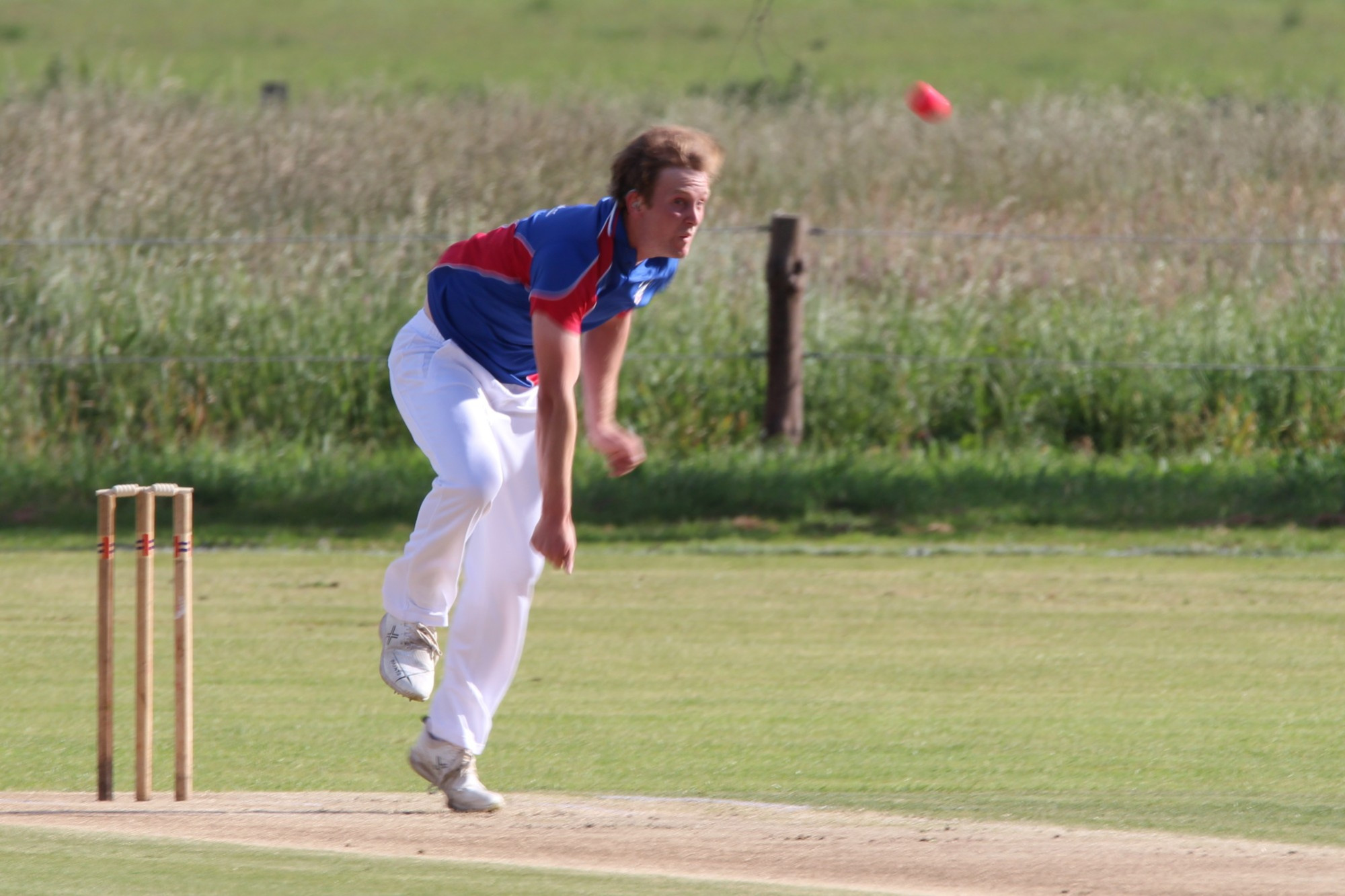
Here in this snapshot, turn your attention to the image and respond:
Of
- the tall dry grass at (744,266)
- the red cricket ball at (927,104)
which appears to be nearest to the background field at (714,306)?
the tall dry grass at (744,266)

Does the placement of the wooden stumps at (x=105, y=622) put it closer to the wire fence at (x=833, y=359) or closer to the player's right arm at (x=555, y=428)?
the player's right arm at (x=555, y=428)

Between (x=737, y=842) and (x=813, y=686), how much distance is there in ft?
8.27

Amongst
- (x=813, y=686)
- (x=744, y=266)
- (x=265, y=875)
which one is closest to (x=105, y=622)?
(x=265, y=875)

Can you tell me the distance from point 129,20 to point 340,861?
1896 inches

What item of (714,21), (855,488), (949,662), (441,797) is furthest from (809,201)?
(714,21)

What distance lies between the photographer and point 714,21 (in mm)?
48125

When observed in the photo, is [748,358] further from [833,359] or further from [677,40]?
[677,40]

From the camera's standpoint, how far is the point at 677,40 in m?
46.4

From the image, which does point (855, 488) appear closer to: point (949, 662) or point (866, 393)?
point (866, 393)

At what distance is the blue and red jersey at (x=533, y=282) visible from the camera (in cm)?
502

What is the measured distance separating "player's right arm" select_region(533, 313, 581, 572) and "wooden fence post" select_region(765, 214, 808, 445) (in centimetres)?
732

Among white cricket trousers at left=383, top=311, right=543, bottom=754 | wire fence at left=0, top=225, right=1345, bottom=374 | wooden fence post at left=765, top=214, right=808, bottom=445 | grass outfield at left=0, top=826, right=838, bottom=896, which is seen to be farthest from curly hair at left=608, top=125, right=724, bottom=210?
wire fence at left=0, top=225, right=1345, bottom=374

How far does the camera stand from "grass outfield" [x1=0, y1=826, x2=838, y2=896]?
4371mm

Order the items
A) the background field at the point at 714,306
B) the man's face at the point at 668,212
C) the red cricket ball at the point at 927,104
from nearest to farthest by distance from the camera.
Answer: the man's face at the point at 668,212 → the red cricket ball at the point at 927,104 → the background field at the point at 714,306
